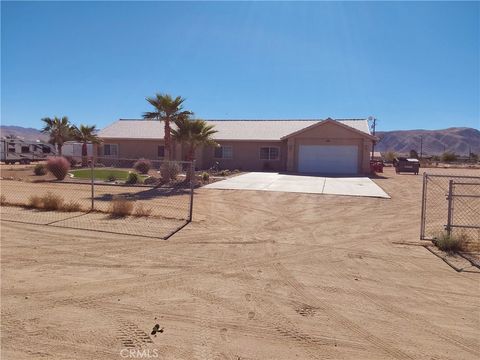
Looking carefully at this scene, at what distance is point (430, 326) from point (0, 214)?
36.6 feet

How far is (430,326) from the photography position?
478 centimetres

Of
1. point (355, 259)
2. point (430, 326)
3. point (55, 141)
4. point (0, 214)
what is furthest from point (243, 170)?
point (430, 326)

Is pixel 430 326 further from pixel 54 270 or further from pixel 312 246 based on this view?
pixel 54 270

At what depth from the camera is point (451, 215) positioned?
9.40m

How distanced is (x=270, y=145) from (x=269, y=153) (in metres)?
0.72

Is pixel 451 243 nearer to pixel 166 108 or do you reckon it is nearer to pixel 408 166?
pixel 166 108

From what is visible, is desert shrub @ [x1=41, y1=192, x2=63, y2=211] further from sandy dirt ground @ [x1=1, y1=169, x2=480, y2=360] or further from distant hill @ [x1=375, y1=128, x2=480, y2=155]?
distant hill @ [x1=375, y1=128, x2=480, y2=155]

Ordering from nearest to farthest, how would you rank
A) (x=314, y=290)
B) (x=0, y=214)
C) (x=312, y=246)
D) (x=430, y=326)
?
(x=430, y=326), (x=314, y=290), (x=312, y=246), (x=0, y=214)

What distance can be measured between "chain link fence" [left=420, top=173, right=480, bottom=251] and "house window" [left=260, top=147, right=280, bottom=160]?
1638 cm

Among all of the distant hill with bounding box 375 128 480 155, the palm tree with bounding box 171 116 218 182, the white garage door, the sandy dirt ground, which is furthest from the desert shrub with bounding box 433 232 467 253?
the distant hill with bounding box 375 128 480 155

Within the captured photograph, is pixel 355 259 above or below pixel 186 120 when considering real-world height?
below

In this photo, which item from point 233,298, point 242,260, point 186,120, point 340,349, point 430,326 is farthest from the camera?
point 186,120

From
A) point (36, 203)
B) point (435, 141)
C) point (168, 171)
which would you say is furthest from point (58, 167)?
point (435, 141)

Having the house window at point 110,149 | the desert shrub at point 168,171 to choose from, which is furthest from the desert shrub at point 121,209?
the house window at point 110,149
